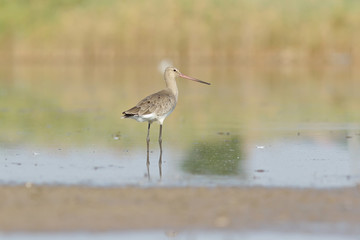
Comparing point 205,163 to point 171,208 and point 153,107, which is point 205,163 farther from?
point 171,208

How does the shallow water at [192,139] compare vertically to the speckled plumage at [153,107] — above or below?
below

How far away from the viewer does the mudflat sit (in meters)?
7.51

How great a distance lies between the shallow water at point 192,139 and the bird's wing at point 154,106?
2.24 ft

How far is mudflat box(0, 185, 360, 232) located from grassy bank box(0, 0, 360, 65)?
140ft

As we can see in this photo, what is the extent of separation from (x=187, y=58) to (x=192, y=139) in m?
37.8

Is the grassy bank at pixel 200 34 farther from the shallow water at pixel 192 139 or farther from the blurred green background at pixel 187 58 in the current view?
the shallow water at pixel 192 139

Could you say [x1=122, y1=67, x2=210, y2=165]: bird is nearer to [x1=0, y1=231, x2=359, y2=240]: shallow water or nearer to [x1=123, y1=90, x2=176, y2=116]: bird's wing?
[x1=123, y1=90, x2=176, y2=116]: bird's wing

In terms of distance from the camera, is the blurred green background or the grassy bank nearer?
the blurred green background

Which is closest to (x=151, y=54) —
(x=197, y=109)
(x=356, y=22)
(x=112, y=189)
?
(x=356, y=22)

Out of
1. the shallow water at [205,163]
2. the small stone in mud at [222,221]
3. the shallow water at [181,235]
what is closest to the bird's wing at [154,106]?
the shallow water at [205,163]

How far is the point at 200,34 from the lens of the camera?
53.6 m

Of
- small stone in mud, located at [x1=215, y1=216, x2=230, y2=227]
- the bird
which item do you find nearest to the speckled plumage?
the bird

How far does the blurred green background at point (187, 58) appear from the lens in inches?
851

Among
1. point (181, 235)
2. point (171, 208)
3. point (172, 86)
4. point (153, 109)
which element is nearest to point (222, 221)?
point (181, 235)
